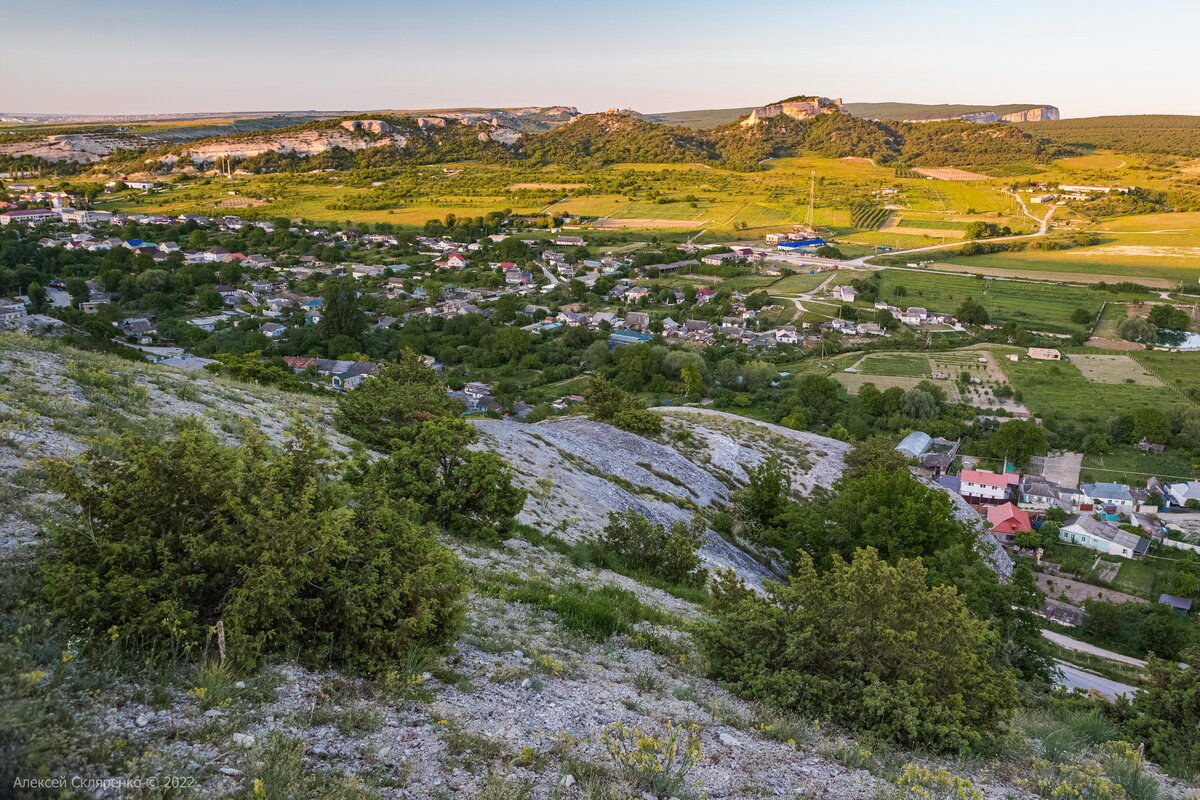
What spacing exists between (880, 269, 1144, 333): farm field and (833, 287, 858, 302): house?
104 inches

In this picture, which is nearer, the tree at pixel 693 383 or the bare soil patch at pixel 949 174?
the tree at pixel 693 383

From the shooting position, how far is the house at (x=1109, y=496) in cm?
3009

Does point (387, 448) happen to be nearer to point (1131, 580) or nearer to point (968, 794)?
point (968, 794)

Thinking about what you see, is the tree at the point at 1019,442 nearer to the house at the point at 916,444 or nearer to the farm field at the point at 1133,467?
the farm field at the point at 1133,467

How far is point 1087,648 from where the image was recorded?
21.0m

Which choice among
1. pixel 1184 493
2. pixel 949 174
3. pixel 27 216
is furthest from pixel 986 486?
pixel 949 174

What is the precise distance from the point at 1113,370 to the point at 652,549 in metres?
49.0

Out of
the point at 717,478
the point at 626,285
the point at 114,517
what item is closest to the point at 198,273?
the point at 626,285

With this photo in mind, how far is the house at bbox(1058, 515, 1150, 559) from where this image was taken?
1067 inches

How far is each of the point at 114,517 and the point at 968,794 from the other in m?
5.82

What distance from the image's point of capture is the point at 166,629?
4191 mm

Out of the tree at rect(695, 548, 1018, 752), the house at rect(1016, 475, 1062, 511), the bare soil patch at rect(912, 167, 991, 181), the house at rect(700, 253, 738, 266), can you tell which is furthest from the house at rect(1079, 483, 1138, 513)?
the bare soil patch at rect(912, 167, 991, 181)

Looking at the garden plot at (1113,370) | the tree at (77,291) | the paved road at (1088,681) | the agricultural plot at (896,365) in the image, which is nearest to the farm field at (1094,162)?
the garden plot at (1113,370)

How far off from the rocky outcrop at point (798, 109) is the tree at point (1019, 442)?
141872mm
